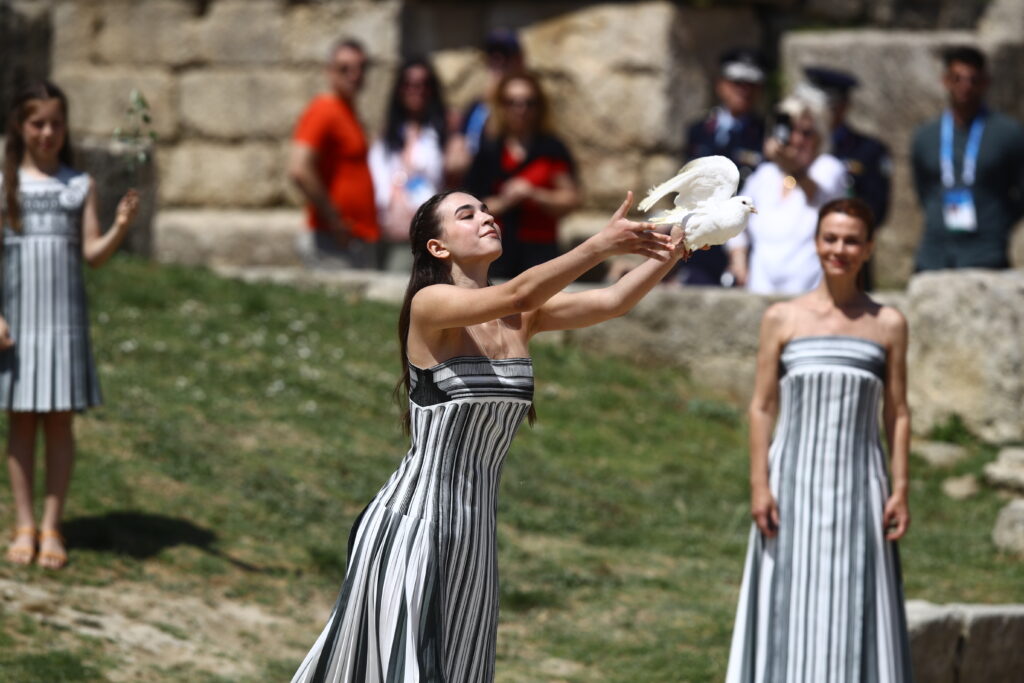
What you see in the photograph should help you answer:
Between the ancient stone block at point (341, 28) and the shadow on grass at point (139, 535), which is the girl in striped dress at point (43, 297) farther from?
the ancient stone block at point (341, 28)

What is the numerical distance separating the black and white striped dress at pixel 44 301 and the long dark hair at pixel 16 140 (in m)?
0.04

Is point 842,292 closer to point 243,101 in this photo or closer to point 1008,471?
point 1008,471

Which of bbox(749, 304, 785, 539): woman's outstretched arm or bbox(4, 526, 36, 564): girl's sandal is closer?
bbox(749, 304, 785, 539): woman's outstretched arm

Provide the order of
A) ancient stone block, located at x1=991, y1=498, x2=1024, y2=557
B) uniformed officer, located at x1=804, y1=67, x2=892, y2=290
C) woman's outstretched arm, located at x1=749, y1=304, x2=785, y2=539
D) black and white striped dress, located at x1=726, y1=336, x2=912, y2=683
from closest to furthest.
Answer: black and white striped dress, located at x1=726, y1=336, x2=912, y2=683, woman's outstretched arm, located at x1=749, y1=304, x2=785, y2=539, ancient stone block, located at x1=991, y1=498, x2=1024, y2=557, uniformed officer, located at x1=804, y1=67, x2=892, y2=290

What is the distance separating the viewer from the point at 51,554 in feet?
19.2

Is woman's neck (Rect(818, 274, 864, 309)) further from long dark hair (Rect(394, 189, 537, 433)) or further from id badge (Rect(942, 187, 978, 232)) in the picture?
id badge (Rect(942, 187, 978, 232))

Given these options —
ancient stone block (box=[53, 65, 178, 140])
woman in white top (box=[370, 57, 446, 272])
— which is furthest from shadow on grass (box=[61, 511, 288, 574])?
ancient stone block (box=[53, 65, 178, 140])

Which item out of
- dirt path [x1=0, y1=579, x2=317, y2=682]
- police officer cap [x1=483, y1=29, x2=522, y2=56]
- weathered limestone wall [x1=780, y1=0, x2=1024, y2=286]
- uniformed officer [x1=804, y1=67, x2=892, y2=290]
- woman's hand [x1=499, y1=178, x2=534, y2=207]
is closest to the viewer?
dirt path [x1=0, y1=579, x2=317, y2=682]

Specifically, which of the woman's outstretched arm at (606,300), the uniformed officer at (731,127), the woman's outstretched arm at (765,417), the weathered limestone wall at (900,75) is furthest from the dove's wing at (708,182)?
the weathered limestone wall at (900,75)

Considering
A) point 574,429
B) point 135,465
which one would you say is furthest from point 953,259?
point 135,465

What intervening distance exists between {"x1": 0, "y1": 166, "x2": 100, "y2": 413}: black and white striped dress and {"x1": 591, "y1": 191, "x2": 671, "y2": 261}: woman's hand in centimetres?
302

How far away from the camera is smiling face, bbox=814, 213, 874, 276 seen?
5.13 metres

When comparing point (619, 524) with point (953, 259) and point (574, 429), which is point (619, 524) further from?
point (953, 259)

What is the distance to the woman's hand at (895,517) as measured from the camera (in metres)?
5.07
